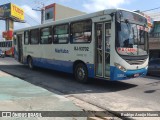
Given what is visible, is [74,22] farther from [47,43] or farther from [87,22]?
[47,43]

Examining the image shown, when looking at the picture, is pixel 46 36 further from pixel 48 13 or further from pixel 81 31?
pixel 48 13

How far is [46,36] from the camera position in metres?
15.4

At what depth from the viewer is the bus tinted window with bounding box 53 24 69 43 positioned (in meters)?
13.3

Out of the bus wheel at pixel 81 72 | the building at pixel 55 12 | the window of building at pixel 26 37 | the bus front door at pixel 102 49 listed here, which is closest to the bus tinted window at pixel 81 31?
the bus front door at pixel 102 49

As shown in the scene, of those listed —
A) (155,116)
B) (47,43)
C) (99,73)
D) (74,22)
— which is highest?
(74,22)

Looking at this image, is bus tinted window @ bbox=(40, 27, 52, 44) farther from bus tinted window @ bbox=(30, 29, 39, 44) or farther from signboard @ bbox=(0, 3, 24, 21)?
signboard @ bbox=(0, 3, 24, 21)

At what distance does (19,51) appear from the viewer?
20047 mm

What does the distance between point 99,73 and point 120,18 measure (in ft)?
8.05

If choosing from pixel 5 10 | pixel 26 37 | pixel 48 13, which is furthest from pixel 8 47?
pixel 5 10

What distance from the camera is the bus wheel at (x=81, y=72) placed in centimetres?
1202

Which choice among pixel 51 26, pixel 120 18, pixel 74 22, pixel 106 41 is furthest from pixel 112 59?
pixel 51 26

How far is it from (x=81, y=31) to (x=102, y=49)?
1660 millimetres

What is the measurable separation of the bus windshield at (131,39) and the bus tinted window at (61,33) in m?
3.51

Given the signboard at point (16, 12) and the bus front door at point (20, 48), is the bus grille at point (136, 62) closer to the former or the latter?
the bus front door at point (20, 48)
